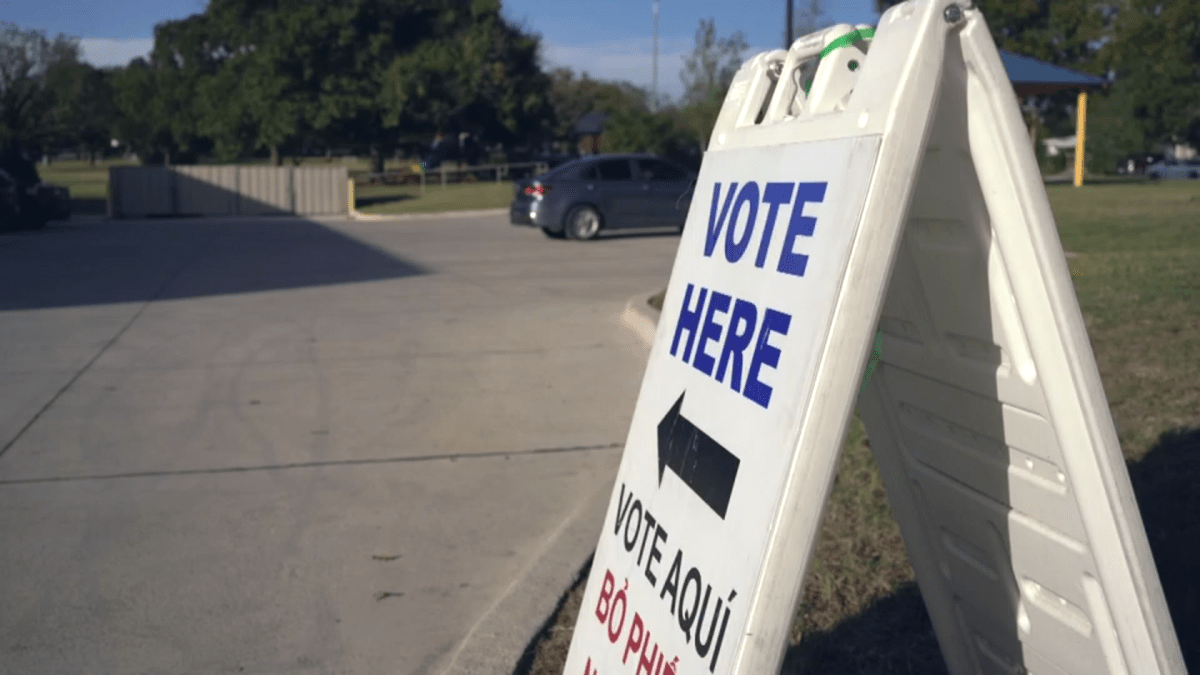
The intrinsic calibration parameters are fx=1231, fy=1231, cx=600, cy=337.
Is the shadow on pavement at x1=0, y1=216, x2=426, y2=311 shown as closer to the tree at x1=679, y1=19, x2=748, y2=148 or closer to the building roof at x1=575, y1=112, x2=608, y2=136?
the tree at x1=679, y1=19, x2=748, y2=148

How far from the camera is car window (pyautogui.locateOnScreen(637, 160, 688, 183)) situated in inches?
833

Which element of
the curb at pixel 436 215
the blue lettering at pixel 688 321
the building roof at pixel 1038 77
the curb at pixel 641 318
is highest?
the building roof at pixel 1038 77

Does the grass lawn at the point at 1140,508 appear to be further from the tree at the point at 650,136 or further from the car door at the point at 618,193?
the tree at the point at 650,136

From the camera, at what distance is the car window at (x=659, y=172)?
21156mm

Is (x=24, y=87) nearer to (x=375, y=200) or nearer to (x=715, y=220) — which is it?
(x=375, y=200)

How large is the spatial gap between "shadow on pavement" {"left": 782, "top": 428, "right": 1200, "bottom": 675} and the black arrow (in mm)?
1360

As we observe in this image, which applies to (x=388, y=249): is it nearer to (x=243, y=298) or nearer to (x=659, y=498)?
(x=243, y=298)

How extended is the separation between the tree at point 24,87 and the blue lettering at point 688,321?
4857cm

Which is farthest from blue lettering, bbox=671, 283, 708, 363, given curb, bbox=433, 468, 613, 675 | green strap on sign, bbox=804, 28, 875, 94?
curb, bbox=433, 468, 613, 675

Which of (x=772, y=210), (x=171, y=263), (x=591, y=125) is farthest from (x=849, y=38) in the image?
(x=591, y=125)

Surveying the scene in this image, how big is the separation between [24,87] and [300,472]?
53946 millimetres

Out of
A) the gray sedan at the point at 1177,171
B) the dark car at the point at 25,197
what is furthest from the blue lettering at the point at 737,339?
the gray sedan at the point at 1177,171

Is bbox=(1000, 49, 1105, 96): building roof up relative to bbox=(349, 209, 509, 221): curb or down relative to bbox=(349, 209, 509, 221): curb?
up

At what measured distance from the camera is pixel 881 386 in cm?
260
